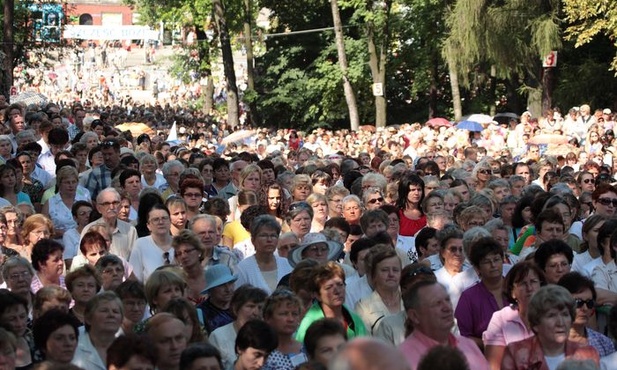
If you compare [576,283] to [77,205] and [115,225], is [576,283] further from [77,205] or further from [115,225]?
[77,205]

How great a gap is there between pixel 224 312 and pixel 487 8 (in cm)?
3079

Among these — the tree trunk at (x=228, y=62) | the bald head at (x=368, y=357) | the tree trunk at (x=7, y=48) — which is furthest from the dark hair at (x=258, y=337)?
the tree trunk at (x=228, y=62)

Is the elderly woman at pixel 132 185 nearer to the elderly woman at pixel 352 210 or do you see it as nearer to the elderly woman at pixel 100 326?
the elderly woman at pixel 352 210

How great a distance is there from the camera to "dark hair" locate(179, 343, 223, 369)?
779cm

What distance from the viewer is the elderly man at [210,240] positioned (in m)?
11.7

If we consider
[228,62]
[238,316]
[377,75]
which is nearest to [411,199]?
[238,316]

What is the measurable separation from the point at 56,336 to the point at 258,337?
117 cm

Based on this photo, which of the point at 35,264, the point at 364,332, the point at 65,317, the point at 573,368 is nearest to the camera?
the point at 573,368

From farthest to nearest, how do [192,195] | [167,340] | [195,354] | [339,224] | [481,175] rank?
[481,175], [192,195], [339,224], [167,340], [195,354]

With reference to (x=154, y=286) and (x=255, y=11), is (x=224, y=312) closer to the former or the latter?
(x=154, y=286)

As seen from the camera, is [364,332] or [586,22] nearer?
[364,332]

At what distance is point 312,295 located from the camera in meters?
9.65

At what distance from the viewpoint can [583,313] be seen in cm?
927

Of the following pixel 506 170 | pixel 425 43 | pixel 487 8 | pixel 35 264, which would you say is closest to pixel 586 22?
pixel 487 8
